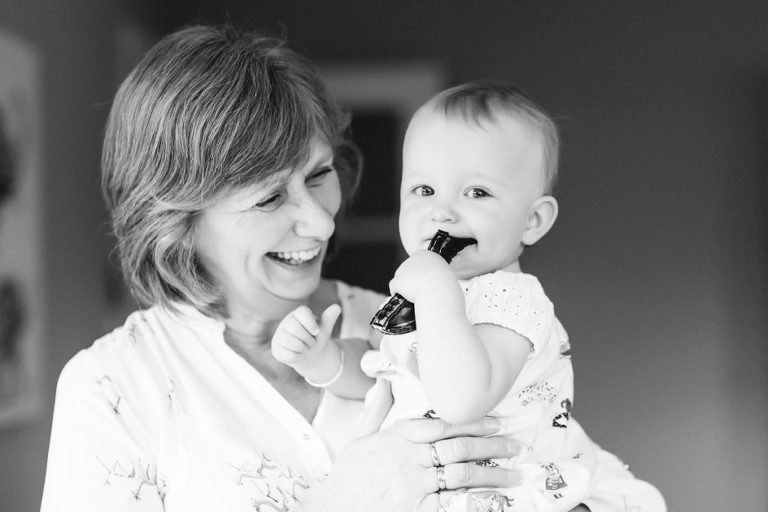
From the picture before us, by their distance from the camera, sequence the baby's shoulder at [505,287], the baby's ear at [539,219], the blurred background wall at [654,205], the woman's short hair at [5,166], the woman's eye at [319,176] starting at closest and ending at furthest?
the baby's shoulder at [505,287], the baby's ear at [539,219], the woman's eye at [319,176], the woman's short hair at [5,166], the blurred background wall at [654,205]

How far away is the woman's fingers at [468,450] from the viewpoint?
4.05 ft

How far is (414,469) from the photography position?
1.27 meters

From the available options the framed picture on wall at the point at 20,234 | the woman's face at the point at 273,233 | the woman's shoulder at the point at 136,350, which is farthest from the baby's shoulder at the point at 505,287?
the framed picture on wall at the point at 20,234

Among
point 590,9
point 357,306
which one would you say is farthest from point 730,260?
point 357,306

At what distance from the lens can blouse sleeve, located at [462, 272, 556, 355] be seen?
1157mm

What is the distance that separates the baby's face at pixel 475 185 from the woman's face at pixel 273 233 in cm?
25

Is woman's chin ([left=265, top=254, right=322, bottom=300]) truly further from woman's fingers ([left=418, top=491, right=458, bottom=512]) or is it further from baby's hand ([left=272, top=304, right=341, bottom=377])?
woman's fingers ([left=418, top=491, right=458, bottom=512])

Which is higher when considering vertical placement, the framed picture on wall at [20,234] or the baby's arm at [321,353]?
the framed picture on wall at [20,234]

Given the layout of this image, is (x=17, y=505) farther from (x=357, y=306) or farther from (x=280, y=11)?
(x=280, y=11)

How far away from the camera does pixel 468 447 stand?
123cm

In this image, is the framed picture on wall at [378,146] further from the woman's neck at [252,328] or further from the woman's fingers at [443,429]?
the woman's fingers at [443,429]

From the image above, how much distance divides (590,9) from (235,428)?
3257 millimetres

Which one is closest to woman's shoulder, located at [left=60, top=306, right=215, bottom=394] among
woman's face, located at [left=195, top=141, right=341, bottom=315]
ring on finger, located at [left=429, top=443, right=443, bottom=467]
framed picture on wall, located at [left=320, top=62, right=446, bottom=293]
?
woman's face, located at [left=195, top=141, right=341, bottom=315]

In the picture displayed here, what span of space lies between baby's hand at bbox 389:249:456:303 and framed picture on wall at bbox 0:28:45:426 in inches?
68.5
